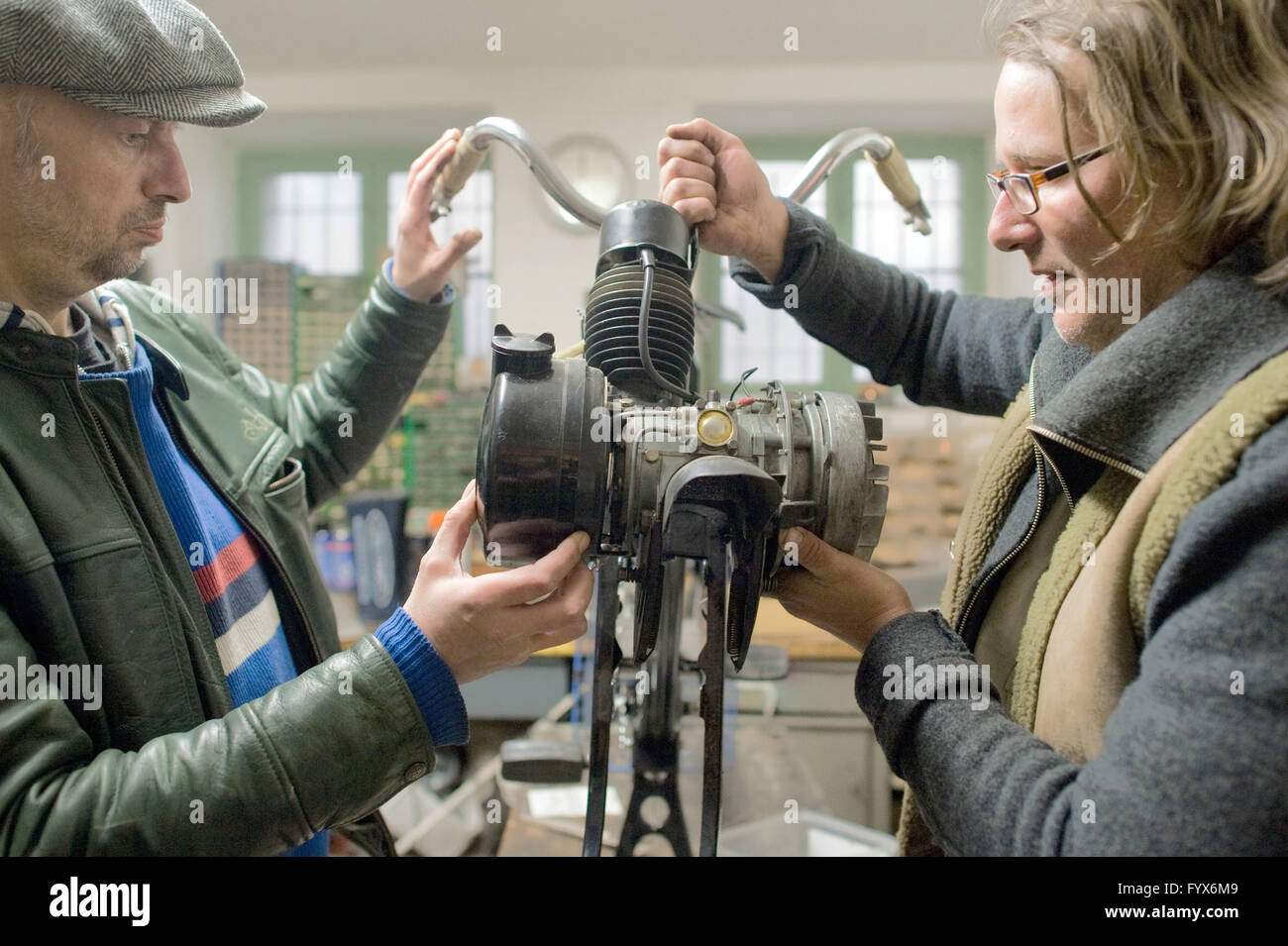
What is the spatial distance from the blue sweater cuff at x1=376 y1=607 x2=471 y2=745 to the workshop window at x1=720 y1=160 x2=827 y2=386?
1.28m

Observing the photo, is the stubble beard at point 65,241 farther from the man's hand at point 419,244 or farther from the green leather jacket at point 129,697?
the man's hand at point 419,244

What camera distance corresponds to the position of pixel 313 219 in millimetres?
2436

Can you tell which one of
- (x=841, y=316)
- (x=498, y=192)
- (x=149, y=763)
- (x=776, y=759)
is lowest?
(x=776, y=759)

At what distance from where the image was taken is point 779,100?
2346 millimetres

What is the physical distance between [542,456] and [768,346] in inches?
58.0

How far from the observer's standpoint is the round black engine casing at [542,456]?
2.17 feet

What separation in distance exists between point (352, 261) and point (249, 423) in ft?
5.80

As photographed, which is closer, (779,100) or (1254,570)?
(1254,570)

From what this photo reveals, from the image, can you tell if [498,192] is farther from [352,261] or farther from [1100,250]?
[1100,250]

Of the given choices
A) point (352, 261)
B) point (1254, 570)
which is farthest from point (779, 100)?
point (1254, 570)

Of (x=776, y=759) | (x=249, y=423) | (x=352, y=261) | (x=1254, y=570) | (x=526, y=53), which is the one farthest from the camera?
(x=352, y=261)
